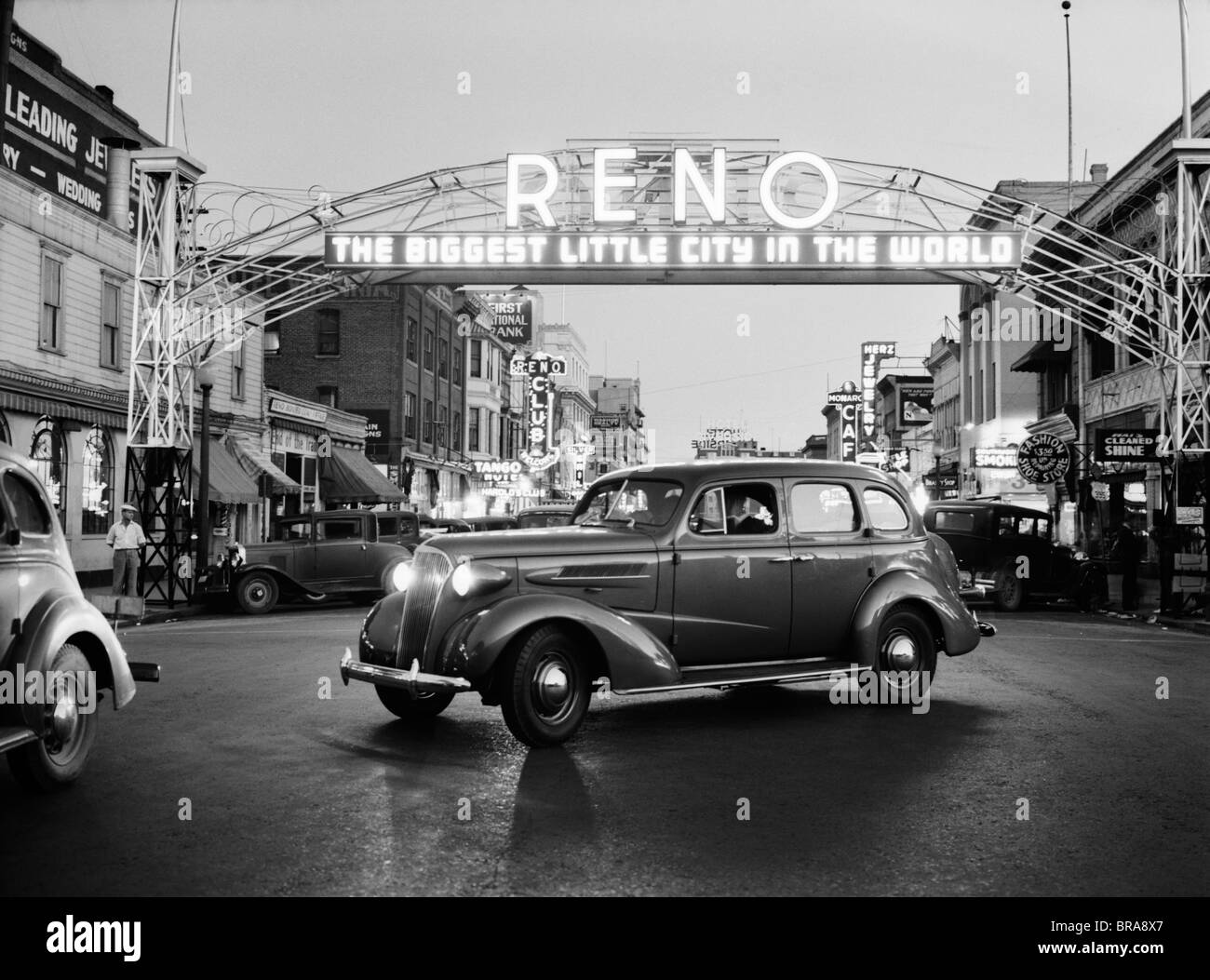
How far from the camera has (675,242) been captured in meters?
20.7

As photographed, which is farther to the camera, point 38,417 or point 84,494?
point 84,494

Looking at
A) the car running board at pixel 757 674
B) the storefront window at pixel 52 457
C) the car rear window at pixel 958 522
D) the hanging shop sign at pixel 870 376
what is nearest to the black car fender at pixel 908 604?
the car running board at pixel 757 674

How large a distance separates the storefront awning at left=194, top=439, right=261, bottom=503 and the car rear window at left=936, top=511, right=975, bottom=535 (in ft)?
55.4

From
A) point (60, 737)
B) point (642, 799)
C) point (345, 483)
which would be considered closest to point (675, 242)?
point (642, 799)

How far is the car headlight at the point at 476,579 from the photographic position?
7.96m

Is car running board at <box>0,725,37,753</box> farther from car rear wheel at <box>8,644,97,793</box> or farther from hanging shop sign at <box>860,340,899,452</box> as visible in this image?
hanging shop sign at <box>860,340,899,452</box>

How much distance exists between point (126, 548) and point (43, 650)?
46.8ft

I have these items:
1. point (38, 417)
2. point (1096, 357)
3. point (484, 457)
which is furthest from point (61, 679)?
point (484, 457)

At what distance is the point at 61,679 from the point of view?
663 cm

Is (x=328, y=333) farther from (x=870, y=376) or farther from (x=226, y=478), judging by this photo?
(x=870, y=376)

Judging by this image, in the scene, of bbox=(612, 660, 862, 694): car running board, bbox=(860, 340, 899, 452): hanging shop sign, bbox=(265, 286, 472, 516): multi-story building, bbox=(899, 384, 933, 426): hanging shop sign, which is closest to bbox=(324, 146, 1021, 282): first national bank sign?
bbox=(612, 660, 862, 694): car running board

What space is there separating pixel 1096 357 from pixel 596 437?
97.8 metres

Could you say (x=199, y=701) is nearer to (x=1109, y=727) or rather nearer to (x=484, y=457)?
(x=1109, y=727)

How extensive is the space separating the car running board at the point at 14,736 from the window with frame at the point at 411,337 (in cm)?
4484
